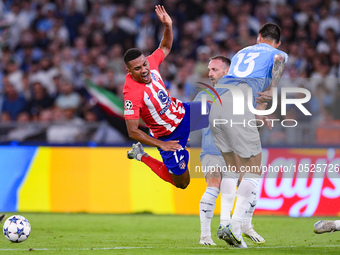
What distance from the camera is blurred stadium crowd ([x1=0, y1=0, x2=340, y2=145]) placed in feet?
44.1

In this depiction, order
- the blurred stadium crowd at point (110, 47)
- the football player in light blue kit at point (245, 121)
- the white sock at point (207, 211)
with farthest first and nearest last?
the blurred stadium crowd at point (110, 47), the white sock at point (207, 211), the football player in light blue kit at point (245, 121)

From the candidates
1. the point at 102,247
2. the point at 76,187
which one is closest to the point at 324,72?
the point at 76,187

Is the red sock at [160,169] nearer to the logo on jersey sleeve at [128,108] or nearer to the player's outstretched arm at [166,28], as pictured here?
the logo on jersey sleeve at [128,108]

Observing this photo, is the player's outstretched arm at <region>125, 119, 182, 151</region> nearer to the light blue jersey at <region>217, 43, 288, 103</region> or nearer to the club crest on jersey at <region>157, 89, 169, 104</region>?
the club crest on jersey at <region>157, 89, 169, 104</region>

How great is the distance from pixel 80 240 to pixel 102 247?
871 millimetres

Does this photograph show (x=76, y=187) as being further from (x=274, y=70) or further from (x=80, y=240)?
(x=274, y=70)

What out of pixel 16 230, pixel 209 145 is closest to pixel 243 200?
pixel 209 145

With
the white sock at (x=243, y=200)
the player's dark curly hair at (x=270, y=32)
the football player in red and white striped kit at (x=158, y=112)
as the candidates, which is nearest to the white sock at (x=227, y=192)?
the white sock at (x=243, y=200)

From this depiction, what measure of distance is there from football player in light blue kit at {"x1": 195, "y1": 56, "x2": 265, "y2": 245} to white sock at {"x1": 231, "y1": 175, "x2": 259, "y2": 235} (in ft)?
0.88

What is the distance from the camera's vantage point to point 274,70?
753cm

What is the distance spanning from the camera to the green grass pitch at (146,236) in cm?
707

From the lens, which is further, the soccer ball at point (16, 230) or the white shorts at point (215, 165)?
the white shorts at point (215, 165)

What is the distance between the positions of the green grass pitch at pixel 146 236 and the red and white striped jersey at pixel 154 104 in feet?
4.96

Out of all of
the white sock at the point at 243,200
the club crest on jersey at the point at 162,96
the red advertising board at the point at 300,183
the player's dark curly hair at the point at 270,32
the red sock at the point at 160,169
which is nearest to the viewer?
the white sock at the point at 243,200
